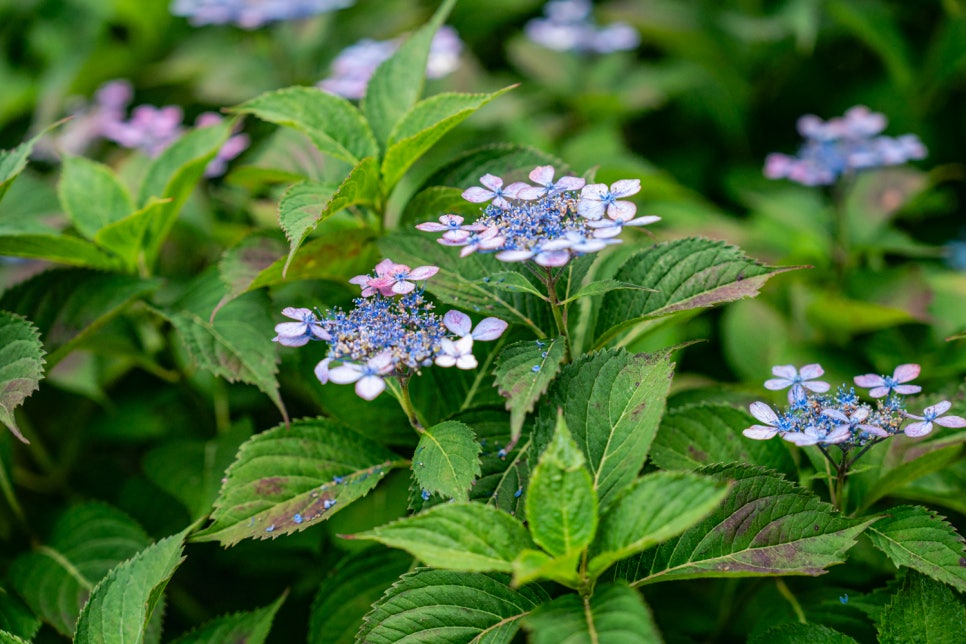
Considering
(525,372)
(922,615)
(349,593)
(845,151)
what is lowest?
(349,593)

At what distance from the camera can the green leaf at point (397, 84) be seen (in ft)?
5.12

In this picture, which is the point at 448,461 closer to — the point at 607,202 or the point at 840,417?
the point at 607,202

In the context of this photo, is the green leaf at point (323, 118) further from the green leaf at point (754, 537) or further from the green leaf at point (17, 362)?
the green leaf at point (754, 537)

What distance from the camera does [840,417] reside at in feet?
3.49

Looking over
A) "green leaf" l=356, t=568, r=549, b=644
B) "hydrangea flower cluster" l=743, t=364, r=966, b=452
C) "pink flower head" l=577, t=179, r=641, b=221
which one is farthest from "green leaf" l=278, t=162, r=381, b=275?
"hydrangea flower cluster" l=743, t=364, r=966, b=452

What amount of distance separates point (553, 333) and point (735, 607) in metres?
0.66

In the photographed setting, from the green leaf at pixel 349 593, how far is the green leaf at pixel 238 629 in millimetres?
104

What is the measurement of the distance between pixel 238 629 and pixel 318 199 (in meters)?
0.74

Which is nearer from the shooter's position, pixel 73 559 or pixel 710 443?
pixel 710 443

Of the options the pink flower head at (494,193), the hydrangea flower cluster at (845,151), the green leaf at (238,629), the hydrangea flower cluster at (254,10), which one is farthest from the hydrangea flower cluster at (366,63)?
the green leaf at (238,629)

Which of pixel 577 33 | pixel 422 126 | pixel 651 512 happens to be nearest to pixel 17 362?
pixel 422 126

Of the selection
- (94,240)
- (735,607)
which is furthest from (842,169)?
(94,240)

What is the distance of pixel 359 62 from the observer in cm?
235

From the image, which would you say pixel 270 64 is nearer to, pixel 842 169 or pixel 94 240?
pixel 94 240
